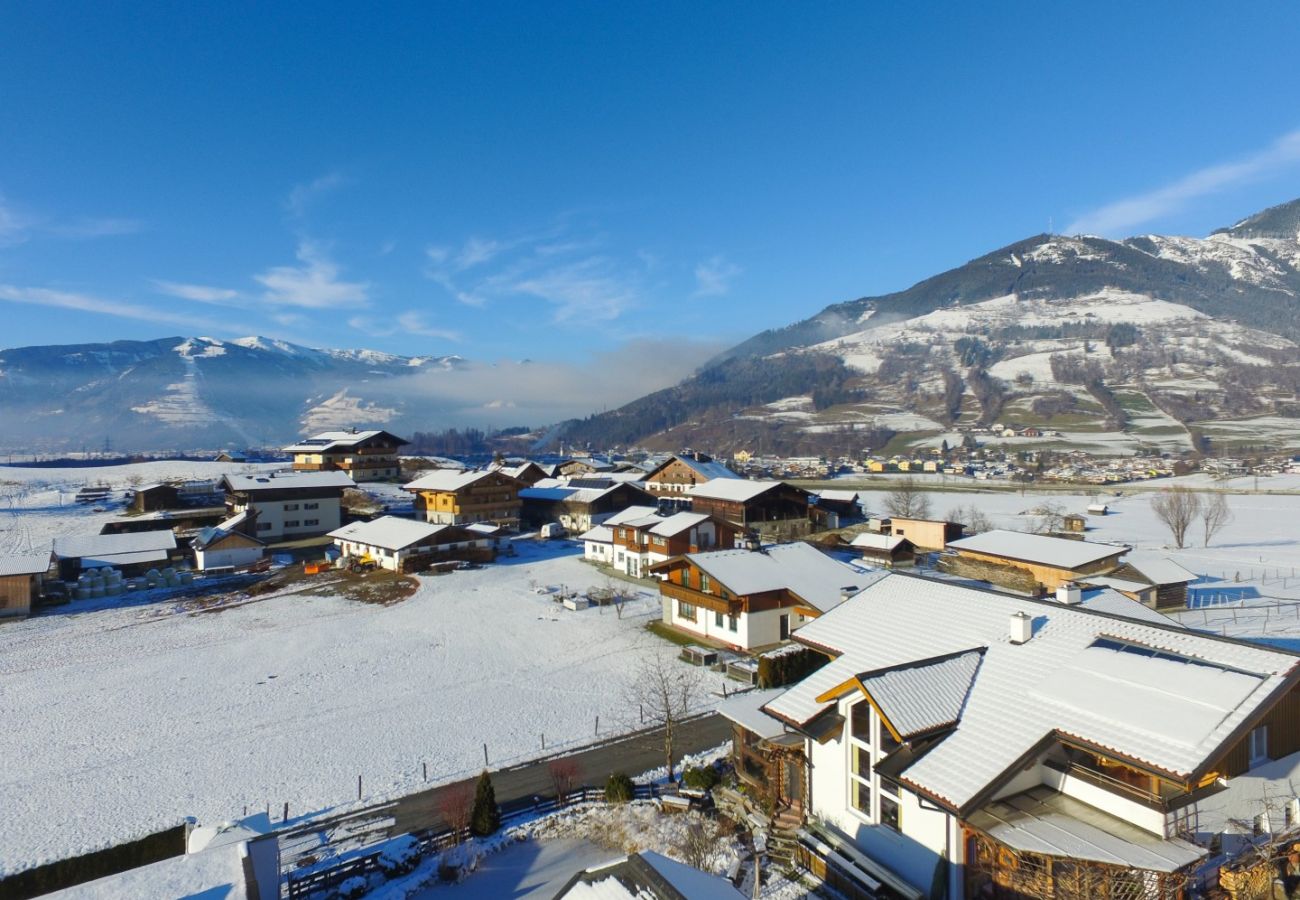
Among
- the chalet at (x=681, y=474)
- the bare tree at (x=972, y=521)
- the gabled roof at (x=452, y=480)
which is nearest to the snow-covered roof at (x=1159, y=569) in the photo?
the bare tree at (x=972, y=521)

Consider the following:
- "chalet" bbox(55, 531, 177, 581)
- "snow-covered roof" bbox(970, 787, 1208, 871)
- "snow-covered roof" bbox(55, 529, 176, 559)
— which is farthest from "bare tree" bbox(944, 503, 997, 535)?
"snow-covered roof" bbox(55, 529, 176, 559)

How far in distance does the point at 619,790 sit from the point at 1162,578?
36219mm

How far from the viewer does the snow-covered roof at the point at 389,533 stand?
166 ft

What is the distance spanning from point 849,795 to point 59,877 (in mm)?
18432

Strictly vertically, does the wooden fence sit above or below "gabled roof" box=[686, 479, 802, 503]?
below

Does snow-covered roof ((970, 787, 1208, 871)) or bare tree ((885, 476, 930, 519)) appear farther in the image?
bare tree ((885, 476, 930, 519))

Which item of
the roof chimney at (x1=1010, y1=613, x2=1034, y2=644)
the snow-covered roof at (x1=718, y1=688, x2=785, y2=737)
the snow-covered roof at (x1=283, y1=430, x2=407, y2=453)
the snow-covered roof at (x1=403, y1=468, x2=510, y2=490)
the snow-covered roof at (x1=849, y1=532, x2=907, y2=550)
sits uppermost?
the snow-covered roof at (x1=283, y1=430, x2=407, y2=453)

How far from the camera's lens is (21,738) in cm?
2347

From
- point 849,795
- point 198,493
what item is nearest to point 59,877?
point 849,795

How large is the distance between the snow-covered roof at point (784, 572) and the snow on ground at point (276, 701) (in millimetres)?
4713

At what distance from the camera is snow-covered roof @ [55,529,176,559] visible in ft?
162

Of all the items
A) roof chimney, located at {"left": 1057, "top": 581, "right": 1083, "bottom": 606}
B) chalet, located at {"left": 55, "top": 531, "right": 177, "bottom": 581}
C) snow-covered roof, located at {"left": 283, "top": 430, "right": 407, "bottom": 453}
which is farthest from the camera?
snow-covered roof, located at {"left": 283, "top": 430, "right": 407, "bottom": 453}

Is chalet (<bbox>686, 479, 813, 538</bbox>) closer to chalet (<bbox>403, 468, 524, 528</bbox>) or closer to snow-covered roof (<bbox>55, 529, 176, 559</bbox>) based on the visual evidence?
chalet (<bbox>403, 468, 524, 528</bbox>)

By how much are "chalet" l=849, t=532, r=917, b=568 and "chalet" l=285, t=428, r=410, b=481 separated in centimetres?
6659
